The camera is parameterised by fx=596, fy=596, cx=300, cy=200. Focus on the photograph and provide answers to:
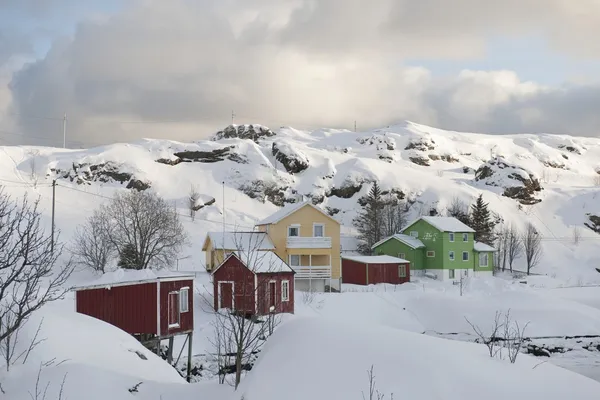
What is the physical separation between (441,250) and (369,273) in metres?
10.6

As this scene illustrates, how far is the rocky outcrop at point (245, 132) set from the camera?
5241 inches

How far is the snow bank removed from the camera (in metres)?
8.38

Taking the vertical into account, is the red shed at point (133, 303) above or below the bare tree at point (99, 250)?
below

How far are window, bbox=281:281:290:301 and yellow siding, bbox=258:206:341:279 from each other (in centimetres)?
1127

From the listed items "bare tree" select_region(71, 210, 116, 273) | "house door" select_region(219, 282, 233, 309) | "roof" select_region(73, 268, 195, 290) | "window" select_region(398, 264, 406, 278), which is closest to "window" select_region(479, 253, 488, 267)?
"window" select_region(398, 264, 406, 278)

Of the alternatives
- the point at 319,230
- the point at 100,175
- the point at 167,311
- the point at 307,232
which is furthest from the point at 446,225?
the point at 100,175

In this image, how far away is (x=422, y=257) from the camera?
61.7 metres

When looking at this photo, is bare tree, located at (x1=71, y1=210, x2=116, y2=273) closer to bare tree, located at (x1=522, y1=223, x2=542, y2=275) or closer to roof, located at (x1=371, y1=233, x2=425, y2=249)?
roof, located at (x1=371, y1=233, x2=425, y2=249)

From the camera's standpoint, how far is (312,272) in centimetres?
4741

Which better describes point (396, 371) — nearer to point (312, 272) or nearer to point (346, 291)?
point (346, 291)

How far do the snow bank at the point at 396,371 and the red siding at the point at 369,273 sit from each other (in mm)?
42345

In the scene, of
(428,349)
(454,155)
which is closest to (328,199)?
(454,155)

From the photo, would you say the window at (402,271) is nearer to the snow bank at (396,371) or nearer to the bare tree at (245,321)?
the bare tree at (245,321)

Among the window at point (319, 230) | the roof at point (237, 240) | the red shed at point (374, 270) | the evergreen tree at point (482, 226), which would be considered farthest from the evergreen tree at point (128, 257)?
the evergreen tree at point (482, 226)
